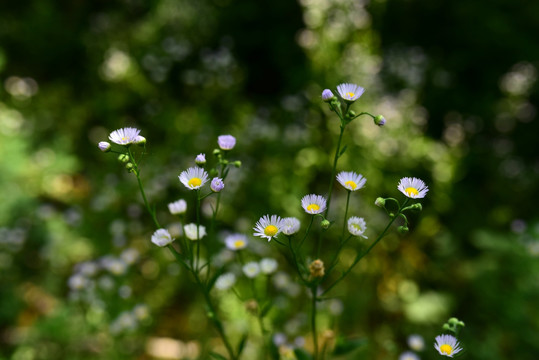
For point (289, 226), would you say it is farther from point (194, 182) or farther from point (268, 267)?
point (268, 267)

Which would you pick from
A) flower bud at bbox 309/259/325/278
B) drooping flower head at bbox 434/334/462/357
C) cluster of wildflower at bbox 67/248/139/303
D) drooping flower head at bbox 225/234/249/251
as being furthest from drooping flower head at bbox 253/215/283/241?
cluster of wildflower at bbox 67/248/139/303

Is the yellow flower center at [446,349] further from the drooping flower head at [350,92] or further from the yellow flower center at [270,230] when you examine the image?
the drooping flower head at [350,92]

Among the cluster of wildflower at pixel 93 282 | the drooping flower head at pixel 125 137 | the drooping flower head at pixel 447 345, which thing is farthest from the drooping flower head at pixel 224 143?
the cluster of wildflower at pixel 93 282

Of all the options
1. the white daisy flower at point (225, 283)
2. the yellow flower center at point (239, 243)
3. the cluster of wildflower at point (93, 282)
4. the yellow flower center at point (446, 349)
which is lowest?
the yellow flower center at point (446, 349)

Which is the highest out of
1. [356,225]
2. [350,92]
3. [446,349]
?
[350,92]

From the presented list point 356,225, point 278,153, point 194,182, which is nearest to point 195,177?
point 194,182
